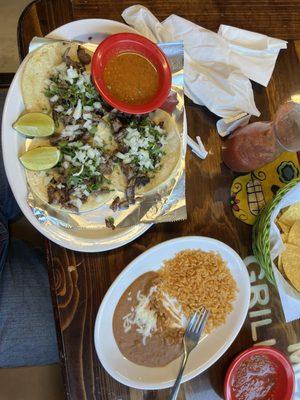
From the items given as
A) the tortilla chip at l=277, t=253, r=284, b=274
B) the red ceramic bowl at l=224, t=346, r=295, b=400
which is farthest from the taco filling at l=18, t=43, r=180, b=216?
the red ceramic bowl at l=224, t=346, r=295, b=400

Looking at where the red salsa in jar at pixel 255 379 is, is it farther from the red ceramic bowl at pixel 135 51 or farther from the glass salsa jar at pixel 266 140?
the red ceramic bowl at pixel 135 51

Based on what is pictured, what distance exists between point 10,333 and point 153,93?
1.07 metres

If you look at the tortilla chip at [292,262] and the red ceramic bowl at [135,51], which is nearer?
the red ceramic bowl at [135,51]

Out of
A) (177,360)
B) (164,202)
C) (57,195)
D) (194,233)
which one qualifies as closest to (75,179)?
(57,195)

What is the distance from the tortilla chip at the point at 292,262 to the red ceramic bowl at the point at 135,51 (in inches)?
26.0

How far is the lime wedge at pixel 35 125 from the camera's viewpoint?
4.59 feet

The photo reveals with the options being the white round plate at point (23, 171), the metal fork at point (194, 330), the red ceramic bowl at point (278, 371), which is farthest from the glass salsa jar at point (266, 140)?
the red ceramic bowl at point (278, 371)

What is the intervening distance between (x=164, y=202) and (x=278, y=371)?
2.38 ft

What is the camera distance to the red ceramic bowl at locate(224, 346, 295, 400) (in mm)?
1521

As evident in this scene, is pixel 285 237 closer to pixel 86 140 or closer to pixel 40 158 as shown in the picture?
pixel 86 140

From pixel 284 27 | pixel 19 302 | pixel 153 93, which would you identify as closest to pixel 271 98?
pixel 284 27

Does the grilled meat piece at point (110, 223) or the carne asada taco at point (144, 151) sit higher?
the carne asada taco at point (144, 151)

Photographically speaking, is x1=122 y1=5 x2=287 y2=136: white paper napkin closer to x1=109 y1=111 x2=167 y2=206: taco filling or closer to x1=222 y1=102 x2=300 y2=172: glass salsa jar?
x1=222 y1=102 x2=300 y2=172: glass salsa jar

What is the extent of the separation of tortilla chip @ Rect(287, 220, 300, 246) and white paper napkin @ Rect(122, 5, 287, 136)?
412 millimetres
